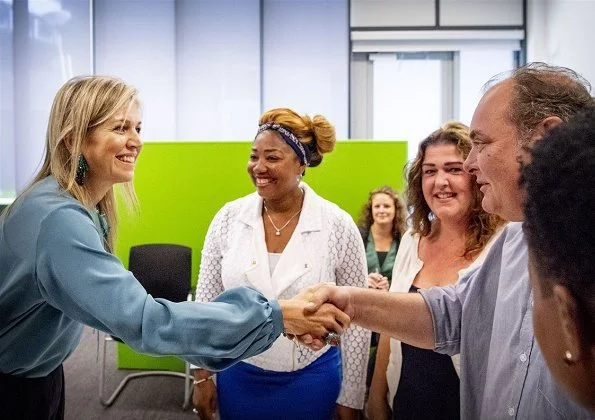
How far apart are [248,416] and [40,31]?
5.59 meters

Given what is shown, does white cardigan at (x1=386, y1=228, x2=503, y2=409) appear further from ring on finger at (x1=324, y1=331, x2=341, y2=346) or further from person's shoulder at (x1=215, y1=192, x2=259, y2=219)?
person's shoulder at (x1=215, y1=192, x2=259, y2=219)

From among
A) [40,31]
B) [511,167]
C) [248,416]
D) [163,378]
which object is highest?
[40,31]

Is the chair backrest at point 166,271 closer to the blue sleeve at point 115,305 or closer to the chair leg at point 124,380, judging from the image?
the chair leg at point 124,380

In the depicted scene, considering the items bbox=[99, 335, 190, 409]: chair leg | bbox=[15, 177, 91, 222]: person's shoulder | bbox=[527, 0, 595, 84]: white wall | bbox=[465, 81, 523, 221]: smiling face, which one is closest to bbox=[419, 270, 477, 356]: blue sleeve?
bbox=[465, 81, 523, 221]: smiling face

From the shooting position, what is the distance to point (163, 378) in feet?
14.0

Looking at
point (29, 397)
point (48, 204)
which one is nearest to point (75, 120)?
point (48, 204)

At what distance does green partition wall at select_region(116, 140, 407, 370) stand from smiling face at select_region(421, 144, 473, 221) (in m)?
1.92

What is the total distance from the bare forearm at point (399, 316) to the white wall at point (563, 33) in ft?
13.0

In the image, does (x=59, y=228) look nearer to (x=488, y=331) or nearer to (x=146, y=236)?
(x=488, y=331)

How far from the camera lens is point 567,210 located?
548mm

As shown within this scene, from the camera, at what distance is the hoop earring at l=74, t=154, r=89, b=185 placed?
4.85 ft

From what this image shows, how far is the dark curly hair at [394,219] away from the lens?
4035mm

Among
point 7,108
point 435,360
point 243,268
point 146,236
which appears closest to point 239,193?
point 146,236

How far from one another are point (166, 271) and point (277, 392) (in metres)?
2.06
